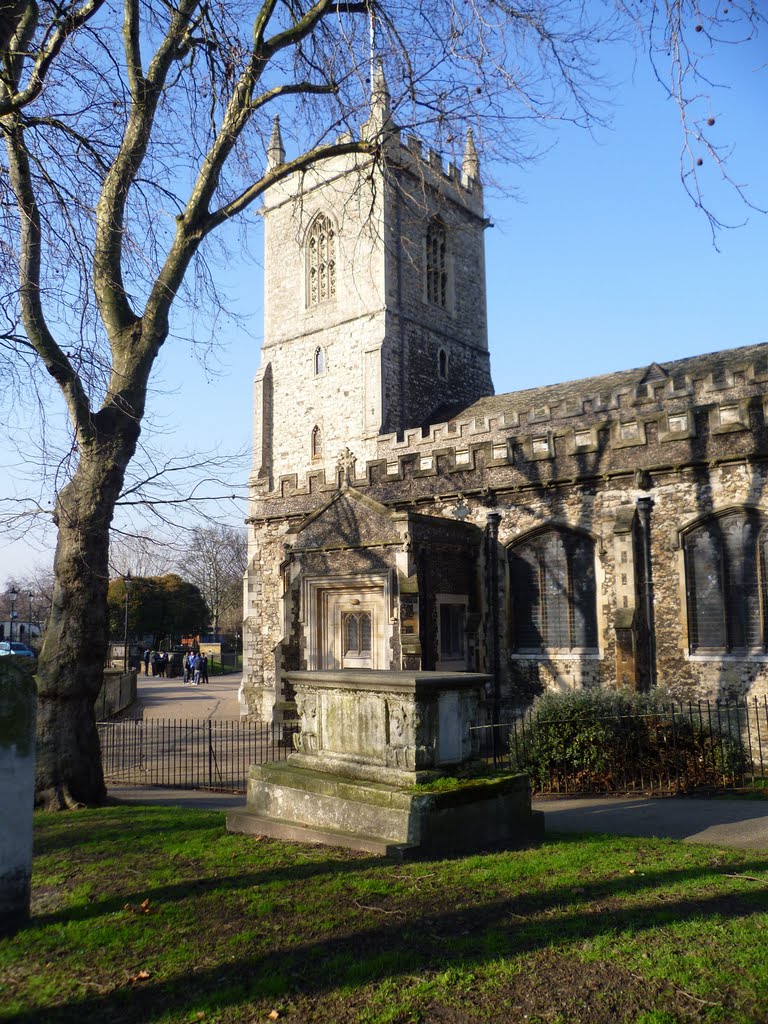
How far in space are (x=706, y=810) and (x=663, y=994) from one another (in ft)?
19.0

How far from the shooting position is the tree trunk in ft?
29.2

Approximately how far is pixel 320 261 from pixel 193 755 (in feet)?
78.4

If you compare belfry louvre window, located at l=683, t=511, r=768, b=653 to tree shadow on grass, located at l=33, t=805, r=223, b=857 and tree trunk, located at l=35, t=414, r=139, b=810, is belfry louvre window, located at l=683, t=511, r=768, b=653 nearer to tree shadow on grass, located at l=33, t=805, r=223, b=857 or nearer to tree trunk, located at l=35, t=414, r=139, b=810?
tree shadow on grass, located at l=33, t=805, r=223, b=857

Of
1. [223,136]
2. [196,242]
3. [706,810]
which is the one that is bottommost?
[706,810]

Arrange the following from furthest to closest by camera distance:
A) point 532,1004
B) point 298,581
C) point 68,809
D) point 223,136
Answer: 1. point 298,581
2. point 223,136
3. point 68,809
4. point 532,1004

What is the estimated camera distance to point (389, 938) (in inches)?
178

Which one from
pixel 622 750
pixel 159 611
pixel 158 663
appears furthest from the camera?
pixel 159 611

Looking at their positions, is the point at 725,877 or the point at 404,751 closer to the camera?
the point at 725,877

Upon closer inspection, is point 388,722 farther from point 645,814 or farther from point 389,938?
point 645,814

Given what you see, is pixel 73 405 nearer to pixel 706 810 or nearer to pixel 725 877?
pixel 725 877

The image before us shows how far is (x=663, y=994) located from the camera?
3.79m

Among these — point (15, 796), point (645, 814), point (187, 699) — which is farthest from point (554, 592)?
point (187, 699)

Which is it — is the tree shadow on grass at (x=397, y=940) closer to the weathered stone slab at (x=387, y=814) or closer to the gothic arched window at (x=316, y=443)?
the weathered stone slab at (x=387, y=814)

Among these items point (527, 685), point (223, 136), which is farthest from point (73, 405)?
point (527, 685)
